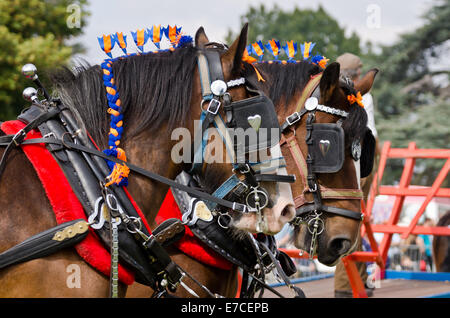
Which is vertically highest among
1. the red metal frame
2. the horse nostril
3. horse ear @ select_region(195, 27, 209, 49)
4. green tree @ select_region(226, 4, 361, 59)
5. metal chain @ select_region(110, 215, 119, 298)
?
green tree @ select_region(226, 4, 361, 59)

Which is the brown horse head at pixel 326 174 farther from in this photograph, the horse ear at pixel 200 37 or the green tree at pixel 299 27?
the green tree at pixel 299 27

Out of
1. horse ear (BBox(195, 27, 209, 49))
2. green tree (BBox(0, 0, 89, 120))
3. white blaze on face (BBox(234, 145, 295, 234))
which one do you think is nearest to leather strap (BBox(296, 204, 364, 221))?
white blaze on face (BBox(234, 145, 295, 234))

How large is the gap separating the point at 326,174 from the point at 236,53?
128 centimetres

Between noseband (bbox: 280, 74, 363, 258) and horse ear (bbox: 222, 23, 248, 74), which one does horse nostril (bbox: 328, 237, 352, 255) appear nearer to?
noseband (bbox: 280, 74, 363, 258)

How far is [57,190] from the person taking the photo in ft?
6.55

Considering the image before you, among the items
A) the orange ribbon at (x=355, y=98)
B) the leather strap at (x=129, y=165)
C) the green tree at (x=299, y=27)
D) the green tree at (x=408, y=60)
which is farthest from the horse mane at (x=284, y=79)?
the green tree at (x=299, y=27)

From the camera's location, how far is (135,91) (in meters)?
2.32

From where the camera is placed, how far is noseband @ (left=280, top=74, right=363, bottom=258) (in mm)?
3270

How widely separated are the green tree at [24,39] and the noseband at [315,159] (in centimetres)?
391

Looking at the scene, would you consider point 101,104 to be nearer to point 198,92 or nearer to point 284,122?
point 198,92

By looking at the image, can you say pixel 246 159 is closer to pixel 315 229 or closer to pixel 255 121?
pixel 255 121
